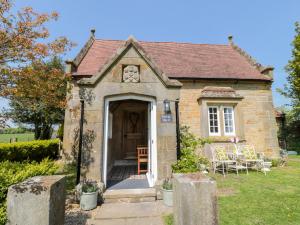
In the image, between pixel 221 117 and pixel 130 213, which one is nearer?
pixel 130 213

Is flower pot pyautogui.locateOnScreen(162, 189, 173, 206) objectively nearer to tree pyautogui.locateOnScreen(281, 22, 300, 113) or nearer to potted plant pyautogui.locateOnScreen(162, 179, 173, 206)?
potted plant pyautogui.locateOnScreen(162, 179, 173, 206)

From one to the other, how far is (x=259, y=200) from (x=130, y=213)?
12.3 ft

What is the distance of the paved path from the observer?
4.12 meters

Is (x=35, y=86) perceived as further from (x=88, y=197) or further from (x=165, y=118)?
(x=165, y=118)

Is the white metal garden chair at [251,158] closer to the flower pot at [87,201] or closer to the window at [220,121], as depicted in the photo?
the window at [220,121]

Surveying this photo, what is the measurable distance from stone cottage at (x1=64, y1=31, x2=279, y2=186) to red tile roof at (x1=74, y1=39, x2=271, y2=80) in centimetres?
7

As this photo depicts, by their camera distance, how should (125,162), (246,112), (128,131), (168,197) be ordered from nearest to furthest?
1. (168,197)
2. (125,162)
3. (246,112)
4. (128,131)

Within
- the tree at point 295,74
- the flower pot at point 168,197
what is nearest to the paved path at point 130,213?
the flower pot at point 168,197

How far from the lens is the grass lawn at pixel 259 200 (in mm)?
4000

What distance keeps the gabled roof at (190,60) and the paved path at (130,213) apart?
295 inches

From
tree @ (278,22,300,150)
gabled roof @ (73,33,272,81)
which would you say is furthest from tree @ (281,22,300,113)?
gabled roof @ (73,33,272,81)

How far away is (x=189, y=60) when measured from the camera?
1277cm

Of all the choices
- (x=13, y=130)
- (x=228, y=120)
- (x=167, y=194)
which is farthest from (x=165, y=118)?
(x=13, y=130)

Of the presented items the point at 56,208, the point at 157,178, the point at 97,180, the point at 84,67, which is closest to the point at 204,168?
the point at 157,178
